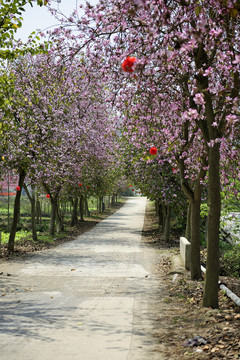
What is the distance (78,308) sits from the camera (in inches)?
306

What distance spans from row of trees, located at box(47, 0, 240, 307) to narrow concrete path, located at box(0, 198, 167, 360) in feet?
5.29

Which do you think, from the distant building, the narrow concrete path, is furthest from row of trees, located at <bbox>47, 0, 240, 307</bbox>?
the distant building

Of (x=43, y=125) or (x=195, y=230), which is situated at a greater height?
(x=43, y=125)

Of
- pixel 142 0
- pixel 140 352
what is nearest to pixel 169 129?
pixel 140 352

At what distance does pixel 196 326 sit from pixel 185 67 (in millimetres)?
4077

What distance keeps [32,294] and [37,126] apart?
314 inches

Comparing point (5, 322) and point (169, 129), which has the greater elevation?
point (169, 129)

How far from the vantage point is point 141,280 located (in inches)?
430

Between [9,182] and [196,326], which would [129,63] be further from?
[9,182]

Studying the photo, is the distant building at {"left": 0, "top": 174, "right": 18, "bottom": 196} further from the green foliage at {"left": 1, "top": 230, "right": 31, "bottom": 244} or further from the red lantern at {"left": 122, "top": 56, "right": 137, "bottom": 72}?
the red lantern at {"left": 122, "top": 56, "right": 137, "bottom": 72}

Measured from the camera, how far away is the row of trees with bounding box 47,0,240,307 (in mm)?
4816

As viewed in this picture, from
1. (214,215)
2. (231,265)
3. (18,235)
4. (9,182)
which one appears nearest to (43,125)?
(231,265)

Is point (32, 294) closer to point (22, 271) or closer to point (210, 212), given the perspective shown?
point (22, 271)

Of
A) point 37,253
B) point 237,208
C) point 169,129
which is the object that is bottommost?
point 37,253
